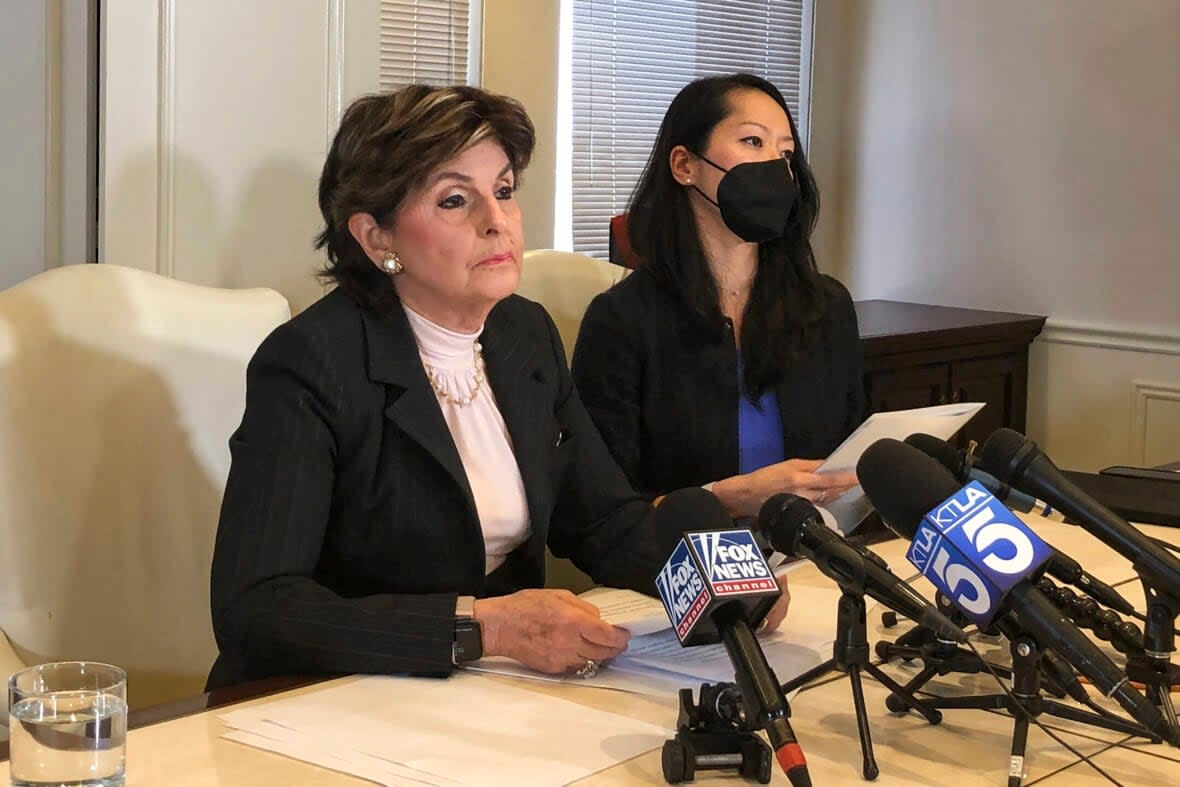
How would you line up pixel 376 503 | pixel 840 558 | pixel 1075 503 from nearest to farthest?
pixel 840 558 → pixel 1075 503 → pixel 376 503

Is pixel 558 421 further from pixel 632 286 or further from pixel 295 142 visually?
pixel 295 142

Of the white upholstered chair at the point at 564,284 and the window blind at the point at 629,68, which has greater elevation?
the window blind at the point at 629,68

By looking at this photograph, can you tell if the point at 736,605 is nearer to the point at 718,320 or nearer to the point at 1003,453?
the point at 1003,453

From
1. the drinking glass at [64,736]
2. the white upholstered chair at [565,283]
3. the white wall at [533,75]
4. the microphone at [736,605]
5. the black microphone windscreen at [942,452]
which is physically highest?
the white wall at [533,75]

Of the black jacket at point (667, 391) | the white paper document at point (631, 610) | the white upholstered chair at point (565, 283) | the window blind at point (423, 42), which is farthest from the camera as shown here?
the window blind at point (423, 42)

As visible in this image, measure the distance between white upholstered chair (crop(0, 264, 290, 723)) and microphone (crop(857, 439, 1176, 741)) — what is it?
1145 mm

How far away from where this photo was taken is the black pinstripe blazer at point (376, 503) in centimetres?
151

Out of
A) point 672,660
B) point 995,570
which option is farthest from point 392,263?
point 995,570

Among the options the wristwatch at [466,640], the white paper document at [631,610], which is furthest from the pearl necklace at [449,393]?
the wristwatch at [466,640]

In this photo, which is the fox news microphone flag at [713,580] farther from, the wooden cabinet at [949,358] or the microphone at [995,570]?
the wooden cabinet at [949,358]

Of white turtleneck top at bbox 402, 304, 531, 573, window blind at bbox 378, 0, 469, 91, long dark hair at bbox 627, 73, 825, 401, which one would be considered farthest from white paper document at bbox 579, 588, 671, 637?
window blind at bbox 378, 0, 469, 91

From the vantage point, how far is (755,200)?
2.47 m

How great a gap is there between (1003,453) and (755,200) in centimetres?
123

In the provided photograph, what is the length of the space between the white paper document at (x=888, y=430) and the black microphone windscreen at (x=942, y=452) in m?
0.07
